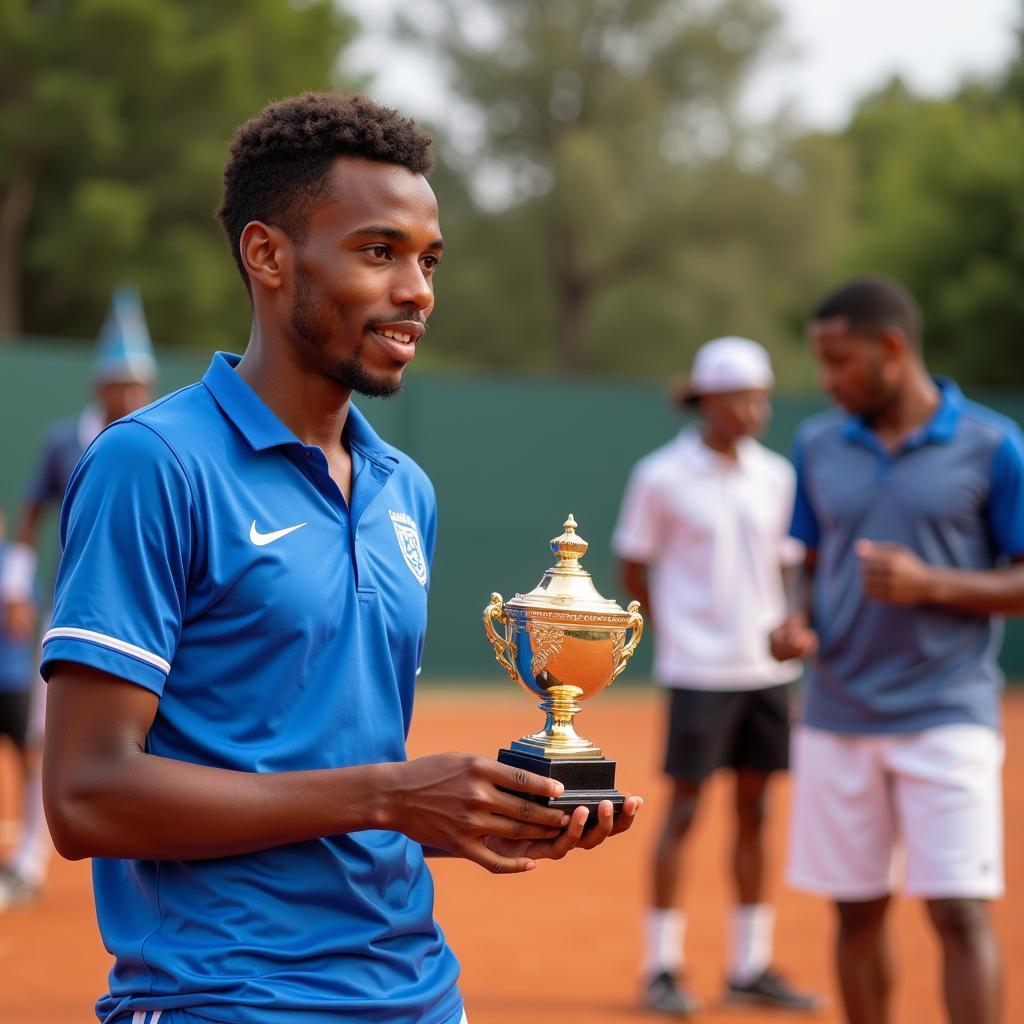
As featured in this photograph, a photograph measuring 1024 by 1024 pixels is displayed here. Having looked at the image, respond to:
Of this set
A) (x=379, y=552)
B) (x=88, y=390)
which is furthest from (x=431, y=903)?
(x=88, y=390)

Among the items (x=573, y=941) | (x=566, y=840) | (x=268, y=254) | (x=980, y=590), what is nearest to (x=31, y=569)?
(x=573, y=941)

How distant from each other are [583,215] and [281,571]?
1434 inches

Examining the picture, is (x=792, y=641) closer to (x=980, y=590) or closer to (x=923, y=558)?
(x=923, y=558)

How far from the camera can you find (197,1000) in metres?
2.26

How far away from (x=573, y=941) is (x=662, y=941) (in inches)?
36.1

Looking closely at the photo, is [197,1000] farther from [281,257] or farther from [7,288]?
[7,288]

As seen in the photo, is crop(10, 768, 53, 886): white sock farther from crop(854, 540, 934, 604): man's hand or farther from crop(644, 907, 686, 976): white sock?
crop(854, 540, 934, 604): man's hand

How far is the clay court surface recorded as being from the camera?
19.8 ft

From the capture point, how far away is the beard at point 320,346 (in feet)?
8.27

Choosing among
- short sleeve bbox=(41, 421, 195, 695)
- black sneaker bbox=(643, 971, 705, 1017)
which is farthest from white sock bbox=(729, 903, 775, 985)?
short sleeve bbox=(41, 421, 195, 695)

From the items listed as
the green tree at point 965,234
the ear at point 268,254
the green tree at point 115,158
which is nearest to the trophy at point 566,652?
the ear at point 268,254

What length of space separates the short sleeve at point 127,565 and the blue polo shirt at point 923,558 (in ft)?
10.4

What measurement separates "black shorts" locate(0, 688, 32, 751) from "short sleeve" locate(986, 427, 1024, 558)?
4692 mm

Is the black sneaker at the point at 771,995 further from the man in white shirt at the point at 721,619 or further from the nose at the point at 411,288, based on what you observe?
the nose at the point at 411,288
